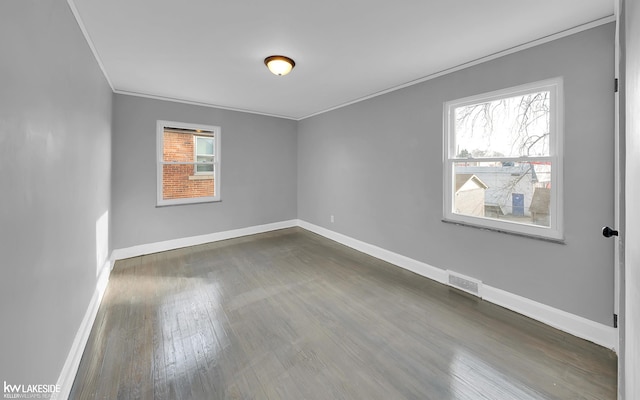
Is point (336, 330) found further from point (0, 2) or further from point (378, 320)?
point (0, 2)

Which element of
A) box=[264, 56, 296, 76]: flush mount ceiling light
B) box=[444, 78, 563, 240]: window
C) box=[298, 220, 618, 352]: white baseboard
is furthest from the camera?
box=[264, 56, 296, 76]: flush mount ceiling light

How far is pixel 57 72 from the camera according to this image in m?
1.57

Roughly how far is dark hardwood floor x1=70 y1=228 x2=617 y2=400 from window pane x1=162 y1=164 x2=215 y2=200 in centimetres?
175

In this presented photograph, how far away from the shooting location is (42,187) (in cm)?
138

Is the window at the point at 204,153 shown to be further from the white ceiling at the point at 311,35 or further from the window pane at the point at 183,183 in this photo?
the white ceiling at the point at 311,35

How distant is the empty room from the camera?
1.32m

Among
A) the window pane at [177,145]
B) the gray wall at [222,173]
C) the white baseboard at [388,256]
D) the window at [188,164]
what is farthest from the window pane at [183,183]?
the white baseboard at [388,256]

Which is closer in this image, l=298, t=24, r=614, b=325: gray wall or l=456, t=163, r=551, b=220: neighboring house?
l=298, t=24, r=614, b=325: gray wall

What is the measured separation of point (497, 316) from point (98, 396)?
10.2 ft

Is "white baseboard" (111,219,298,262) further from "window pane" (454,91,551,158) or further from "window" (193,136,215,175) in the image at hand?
"window pane" (454,91,551,158)

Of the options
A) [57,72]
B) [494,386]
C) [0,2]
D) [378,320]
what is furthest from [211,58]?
[494,386]

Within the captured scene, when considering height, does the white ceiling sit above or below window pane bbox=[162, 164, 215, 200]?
above

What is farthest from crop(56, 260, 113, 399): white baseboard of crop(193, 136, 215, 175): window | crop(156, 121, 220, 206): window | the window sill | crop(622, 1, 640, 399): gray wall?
crop(622, 1, 640, 399): gray wall
